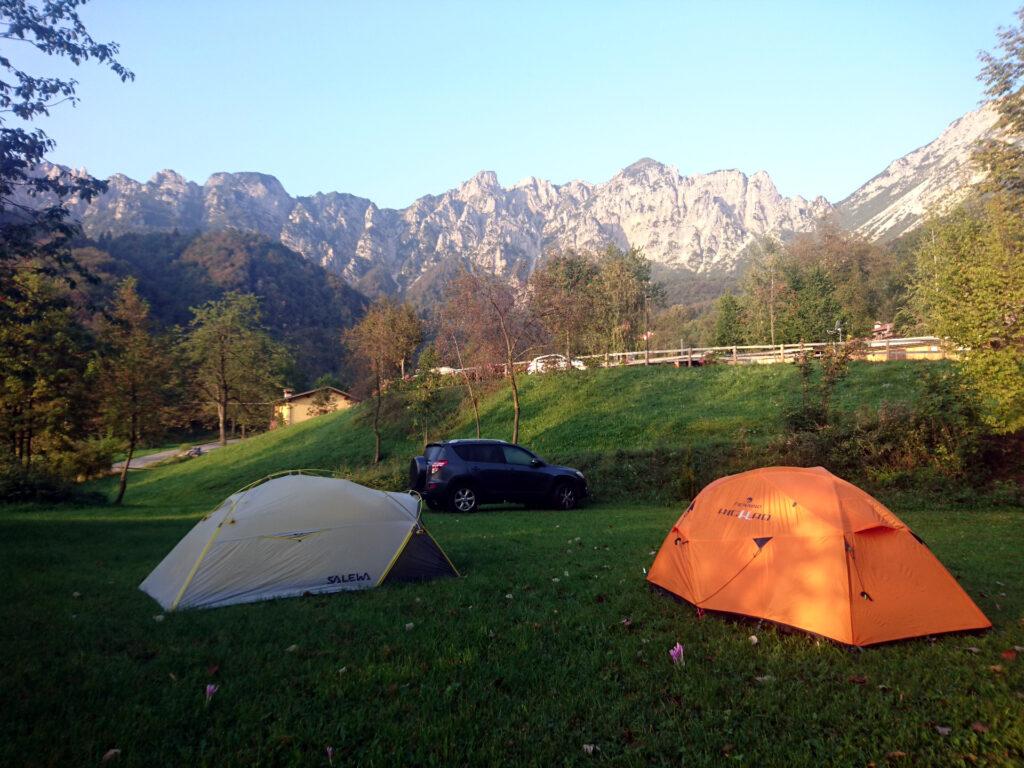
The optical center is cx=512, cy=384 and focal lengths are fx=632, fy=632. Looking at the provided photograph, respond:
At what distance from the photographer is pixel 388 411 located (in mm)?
34719

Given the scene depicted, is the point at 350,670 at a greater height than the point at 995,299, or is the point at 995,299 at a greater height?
the point at 995,299

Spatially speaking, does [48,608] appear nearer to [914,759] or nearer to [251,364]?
[914,759]

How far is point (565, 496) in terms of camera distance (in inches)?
636

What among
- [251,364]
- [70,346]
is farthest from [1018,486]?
[251,364]

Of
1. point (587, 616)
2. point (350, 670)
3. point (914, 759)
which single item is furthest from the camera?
point (587, 616)

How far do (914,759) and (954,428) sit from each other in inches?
570

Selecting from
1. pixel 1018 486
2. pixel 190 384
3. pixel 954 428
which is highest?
pixel 190 384

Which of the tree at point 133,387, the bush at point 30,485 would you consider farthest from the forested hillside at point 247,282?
the bush at point 30,485

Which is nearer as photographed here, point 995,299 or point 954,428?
point 995,299

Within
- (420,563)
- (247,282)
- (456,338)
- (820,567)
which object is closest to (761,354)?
(456,338)

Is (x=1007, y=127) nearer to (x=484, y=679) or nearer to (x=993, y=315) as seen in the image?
(x=993, y=315)

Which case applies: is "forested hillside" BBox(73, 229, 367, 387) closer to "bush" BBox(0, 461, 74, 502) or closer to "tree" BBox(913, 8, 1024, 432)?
"bush" BBox(0, 461, 74, 502)

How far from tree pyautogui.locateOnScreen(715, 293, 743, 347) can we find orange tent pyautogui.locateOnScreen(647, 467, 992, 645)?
53821mm

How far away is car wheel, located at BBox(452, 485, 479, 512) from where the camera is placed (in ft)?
50.9
